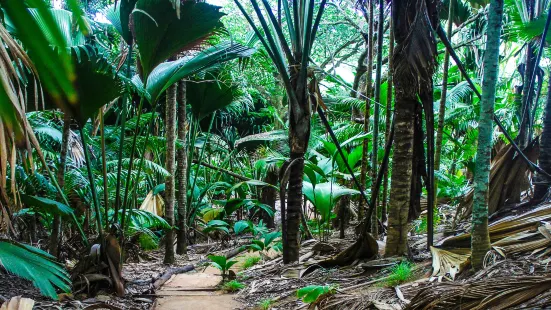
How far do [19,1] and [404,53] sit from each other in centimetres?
388

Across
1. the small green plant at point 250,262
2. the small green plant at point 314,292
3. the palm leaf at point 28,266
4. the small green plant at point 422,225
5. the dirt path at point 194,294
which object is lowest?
the small green plant at point 250,262

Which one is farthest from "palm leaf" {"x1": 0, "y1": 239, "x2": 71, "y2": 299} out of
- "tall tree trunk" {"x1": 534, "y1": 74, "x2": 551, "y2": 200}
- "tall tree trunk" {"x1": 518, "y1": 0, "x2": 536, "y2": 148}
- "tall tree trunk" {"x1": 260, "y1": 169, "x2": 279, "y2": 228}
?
"tall tree trunk" {"x1": 260, "y1": 169, "x2": 279, "y2": 228}

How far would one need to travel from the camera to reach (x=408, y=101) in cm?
439

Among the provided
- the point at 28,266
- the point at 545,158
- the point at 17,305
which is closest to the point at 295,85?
the point at 545,158

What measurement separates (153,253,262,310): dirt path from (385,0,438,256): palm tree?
165cm

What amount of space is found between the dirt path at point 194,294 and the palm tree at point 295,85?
3.11 ft

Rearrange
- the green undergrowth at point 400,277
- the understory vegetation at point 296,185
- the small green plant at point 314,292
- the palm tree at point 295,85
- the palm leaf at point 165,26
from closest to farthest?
the understory vegetation at point 296,185
the small green plant at point 314,292
the green undergrowth at point 400,277
the palm leaf at point 165,26
the palm tree at point 295,85

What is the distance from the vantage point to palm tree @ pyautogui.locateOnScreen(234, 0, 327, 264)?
15.8 feet

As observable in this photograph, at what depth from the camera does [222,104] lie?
8.00 meters

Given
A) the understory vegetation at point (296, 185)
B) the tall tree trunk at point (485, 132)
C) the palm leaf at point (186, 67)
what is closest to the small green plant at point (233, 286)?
the understory vegetation at point (296, 185)

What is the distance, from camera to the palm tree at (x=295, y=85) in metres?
4.83

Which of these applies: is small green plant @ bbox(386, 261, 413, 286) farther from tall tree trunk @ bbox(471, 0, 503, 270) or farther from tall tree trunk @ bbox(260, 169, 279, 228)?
tall tree trunk @ bbox(260, 169, 279, 228)

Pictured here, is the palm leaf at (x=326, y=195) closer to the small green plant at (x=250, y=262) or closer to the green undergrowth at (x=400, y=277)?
the small green plant at (x=250, y=262)

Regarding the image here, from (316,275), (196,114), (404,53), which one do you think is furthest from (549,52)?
(196,114)
